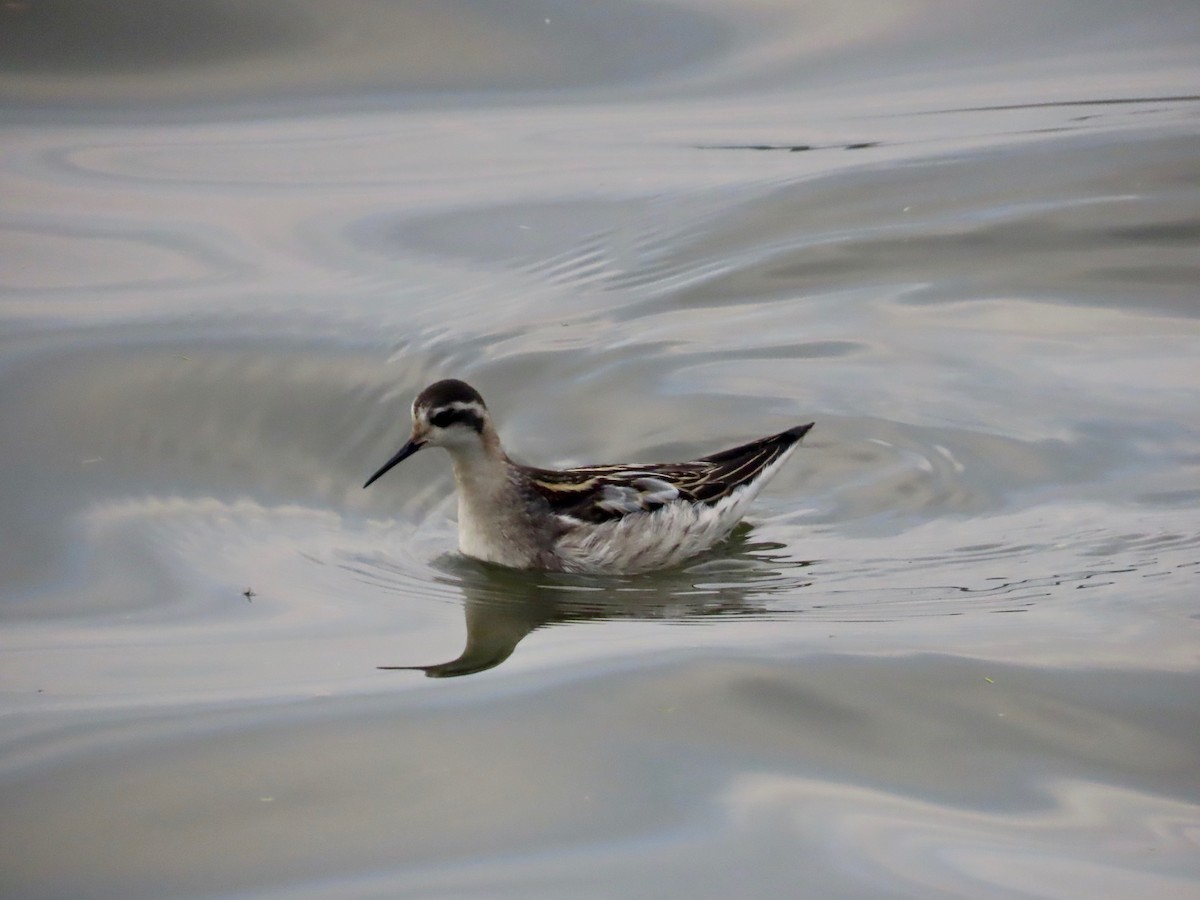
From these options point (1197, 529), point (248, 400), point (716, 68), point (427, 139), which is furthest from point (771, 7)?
point (1197, 529)

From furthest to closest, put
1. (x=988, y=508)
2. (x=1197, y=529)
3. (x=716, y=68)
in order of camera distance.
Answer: (x=716, y=68) → (x=988, y=508) → (x=1197, y=529)

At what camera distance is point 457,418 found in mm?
8922

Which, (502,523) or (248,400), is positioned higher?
(248,400)

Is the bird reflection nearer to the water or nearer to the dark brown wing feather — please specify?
the water

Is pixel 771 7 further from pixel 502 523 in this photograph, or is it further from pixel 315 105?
pixel 502 523

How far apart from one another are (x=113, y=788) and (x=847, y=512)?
14.9ft

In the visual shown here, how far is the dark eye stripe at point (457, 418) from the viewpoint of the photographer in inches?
348

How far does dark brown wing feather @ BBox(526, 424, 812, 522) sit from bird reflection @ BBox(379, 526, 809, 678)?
1.15 ft

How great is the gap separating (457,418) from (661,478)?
1183mm

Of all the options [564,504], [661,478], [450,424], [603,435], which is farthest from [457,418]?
[603,435]

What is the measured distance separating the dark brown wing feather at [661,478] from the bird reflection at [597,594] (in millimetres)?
351

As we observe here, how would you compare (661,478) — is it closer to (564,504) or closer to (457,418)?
(564,504)

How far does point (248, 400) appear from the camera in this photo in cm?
1030

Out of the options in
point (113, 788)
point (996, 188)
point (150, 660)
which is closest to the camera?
point (113, 788)
